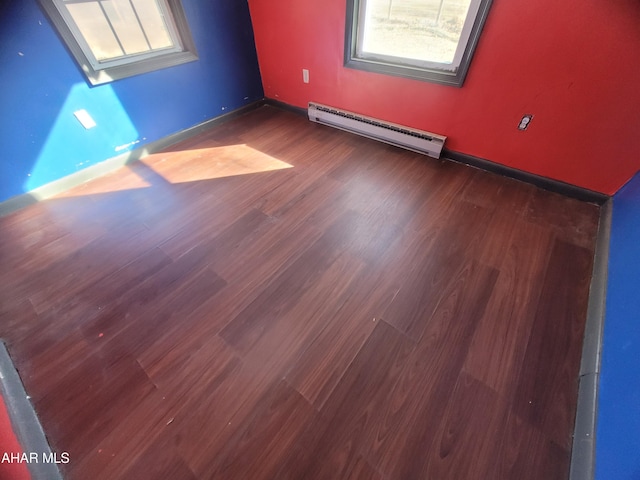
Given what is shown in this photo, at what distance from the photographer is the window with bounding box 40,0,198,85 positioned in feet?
5.42

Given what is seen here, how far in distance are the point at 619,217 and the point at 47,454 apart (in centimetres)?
272

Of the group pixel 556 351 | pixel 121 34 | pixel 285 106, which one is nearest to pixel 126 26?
pixel 121 34

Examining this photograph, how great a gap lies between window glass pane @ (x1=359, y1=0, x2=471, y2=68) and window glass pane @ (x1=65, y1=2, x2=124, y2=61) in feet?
5.82

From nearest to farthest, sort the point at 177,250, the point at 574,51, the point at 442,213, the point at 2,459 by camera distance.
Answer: the point at 2,459
the point at 574,51
the point at 177,250
the point at 442,213

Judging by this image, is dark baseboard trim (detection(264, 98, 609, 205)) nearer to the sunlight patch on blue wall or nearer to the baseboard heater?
the baseboard heater

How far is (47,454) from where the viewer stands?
0.90 m

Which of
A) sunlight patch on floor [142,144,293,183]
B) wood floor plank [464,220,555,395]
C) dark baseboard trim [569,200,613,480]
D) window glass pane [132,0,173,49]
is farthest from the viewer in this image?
sunlight patch on floor [142,144,293,183]

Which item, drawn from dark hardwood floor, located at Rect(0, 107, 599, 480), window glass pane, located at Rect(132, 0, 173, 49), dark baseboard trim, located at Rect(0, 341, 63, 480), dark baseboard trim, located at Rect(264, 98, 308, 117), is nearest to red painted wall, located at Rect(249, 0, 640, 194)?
dark hardwood floor, located at Rect(0, 107, 599, 480)

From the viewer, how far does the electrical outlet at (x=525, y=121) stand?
5.55ft

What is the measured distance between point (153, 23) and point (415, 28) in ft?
6.33

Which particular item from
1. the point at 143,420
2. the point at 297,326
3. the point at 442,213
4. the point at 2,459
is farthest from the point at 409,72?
the point at 2,459

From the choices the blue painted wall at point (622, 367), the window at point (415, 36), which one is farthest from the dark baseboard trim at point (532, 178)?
the window at point (415, 36)

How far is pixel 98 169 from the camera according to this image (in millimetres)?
2033

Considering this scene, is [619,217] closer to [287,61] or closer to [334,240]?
[334,240]
